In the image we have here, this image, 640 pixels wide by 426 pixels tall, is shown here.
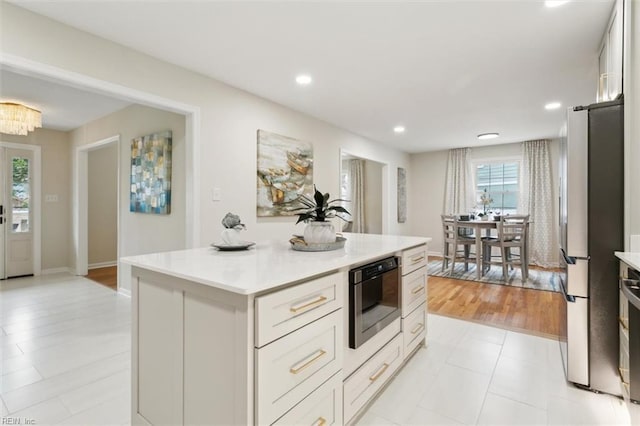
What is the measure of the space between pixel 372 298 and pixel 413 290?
0.63m

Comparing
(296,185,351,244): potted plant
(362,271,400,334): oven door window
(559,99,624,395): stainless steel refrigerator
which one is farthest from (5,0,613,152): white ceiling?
(362,271,400,334): oven door window

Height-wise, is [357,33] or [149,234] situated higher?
[357,33]

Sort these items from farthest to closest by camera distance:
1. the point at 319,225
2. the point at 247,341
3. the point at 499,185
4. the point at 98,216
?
the point at 499,185 < the point at 98,216 < the point at 319,225 < the point at 247,341

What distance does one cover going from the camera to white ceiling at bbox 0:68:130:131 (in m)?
3.37

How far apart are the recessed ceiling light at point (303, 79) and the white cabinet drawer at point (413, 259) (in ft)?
6.54

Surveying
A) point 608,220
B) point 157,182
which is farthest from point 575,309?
point 157,182

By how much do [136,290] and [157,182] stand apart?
226 cm

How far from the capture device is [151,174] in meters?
3.57

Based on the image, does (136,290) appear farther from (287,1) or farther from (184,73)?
(184,73)

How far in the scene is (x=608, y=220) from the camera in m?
1.85

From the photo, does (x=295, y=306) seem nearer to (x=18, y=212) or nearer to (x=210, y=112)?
(x=210, y=112)

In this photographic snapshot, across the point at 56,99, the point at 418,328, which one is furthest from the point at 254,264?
the point at 56,99

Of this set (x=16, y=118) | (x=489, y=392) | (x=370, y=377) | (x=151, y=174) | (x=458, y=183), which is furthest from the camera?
(x=458, y=183)

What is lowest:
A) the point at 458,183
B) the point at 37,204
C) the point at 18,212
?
the point at 18,212
